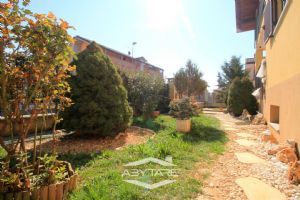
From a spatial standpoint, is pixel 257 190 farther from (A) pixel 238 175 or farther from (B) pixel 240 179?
(A) pixel 238 175

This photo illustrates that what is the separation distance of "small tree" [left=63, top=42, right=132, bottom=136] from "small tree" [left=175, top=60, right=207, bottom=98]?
13.5 m

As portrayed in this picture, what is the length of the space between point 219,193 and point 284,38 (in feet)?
17.4

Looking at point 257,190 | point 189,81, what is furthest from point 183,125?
point 189,81

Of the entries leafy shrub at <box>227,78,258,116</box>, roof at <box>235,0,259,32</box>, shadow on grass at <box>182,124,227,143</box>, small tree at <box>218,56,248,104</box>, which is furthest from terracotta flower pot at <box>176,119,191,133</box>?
small tree at <box>218,56,248,104</box>

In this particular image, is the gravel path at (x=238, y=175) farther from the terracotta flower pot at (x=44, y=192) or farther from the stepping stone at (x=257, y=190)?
the terracotta flower pot at (x=44, y=192)

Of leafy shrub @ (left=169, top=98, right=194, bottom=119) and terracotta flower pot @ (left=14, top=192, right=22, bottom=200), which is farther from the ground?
leafy shrub @ (left=169, top=98, right=194, bottom=119)

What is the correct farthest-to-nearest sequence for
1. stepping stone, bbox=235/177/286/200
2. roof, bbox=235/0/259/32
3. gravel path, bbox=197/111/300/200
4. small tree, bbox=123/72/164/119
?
roof, bbox=235/0/259/32 < small tree, bbox=123/72/164/119 < gravel path, bbox=197/111/300/200 < stepping stone, bbox=235/177/286/200

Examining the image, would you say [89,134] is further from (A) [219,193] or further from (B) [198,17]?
(B) [198,17]

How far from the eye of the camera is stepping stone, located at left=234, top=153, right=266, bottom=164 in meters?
5.61

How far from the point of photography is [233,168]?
5.08 m

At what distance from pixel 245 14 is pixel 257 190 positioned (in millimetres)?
17731

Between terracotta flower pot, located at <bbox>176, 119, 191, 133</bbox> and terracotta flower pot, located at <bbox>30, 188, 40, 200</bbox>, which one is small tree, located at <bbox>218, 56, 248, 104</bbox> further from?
terracotta flower pot, located at <bbox>30, 188, 40, 200</bbox>

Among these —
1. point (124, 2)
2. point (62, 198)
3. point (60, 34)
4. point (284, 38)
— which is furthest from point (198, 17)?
point (62, 198)

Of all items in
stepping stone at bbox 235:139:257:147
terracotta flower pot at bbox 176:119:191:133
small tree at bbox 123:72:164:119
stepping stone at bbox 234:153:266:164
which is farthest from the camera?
small tree at bbox 123:72:164:119
